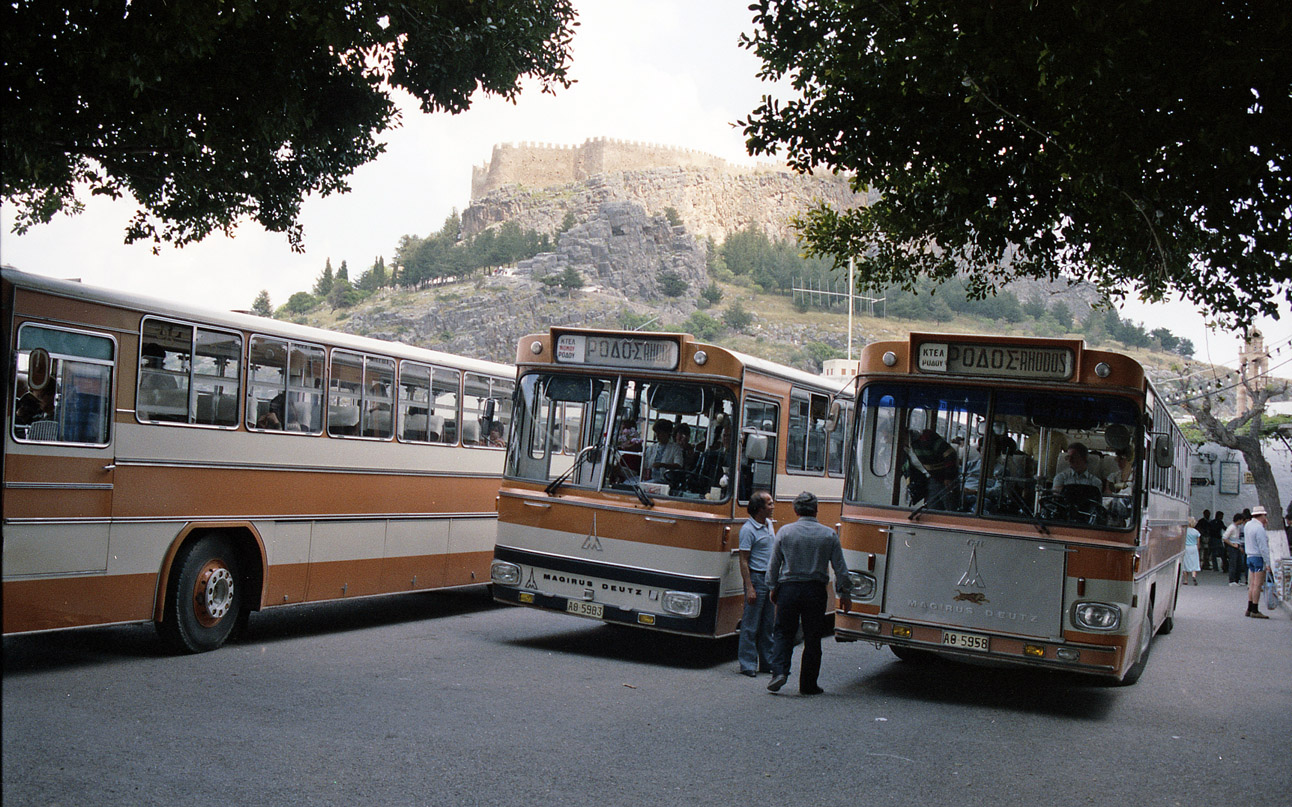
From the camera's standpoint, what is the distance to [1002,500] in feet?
28.5

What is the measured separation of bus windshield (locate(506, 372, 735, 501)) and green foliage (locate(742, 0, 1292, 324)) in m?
2.26

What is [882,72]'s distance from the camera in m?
8.75

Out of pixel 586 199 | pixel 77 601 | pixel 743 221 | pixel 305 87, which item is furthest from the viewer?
pixel 743 221

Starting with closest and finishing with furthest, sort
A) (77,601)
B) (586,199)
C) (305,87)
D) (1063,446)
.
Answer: (77,601), (1063,446), (305,87), (586,199)

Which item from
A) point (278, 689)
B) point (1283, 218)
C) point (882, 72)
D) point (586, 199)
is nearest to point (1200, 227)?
point (1283, 218)

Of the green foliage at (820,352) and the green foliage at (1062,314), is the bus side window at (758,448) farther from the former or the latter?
the green foliage at (1062,314)

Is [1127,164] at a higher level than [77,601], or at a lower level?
higher

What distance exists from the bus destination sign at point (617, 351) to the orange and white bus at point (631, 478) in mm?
12

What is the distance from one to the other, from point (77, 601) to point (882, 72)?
22.6 ft

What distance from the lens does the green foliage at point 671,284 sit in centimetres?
14638

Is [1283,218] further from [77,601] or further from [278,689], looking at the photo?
[77,601]

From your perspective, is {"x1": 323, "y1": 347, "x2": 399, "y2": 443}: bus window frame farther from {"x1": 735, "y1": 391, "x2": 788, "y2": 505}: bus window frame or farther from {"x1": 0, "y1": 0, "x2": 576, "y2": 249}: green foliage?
{"x1": 735, "y1": 391, "x2": 788, "y2": 505}: bus window frame

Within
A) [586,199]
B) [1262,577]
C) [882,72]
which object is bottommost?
[1262,577]

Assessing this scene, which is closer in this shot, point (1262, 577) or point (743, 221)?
point (1262, 577)
